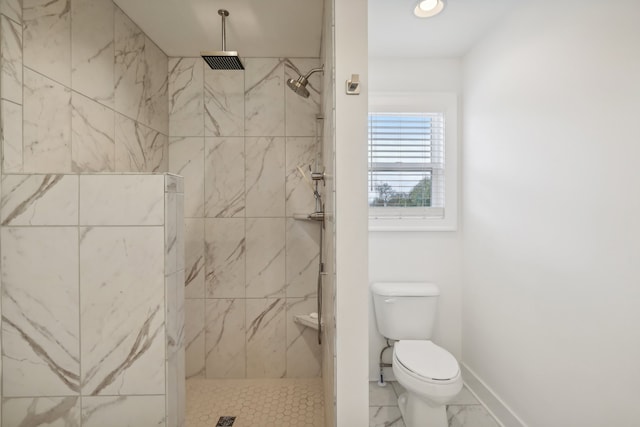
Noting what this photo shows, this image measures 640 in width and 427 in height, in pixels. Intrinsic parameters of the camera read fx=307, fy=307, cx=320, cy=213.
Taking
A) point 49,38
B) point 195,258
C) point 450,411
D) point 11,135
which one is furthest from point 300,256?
point 49,38

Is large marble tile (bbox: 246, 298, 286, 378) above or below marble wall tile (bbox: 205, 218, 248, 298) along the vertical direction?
below

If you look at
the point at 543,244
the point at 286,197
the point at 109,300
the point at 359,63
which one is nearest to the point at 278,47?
the point at 286,197

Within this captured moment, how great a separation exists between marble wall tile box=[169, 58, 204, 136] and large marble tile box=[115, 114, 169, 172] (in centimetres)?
16

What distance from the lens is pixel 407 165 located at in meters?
2.40

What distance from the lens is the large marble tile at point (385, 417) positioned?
191 cm

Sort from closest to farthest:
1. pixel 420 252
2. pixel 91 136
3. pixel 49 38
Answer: pixel 49 38 → pixel 91 136 → pixel 420 252

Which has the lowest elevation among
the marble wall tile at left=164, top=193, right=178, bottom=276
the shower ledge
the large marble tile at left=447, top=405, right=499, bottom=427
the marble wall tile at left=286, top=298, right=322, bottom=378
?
the large marble tile at left=447, top=405, right=499, bottom=427

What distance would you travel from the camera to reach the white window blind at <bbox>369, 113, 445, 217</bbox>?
93.8 inches

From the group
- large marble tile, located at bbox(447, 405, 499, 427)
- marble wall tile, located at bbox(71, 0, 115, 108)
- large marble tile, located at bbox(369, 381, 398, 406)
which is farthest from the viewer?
large marble tile, located at bbox(369, 381, 398, 406)

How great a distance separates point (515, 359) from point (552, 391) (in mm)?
264

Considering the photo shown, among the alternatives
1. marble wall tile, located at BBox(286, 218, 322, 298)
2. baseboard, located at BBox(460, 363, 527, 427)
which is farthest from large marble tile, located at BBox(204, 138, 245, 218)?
baseboard, located at BBox(460, 363, 527, 427)

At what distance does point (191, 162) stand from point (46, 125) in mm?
1002

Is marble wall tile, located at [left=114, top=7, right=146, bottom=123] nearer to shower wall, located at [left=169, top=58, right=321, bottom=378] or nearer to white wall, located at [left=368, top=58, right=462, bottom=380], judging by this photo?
shower wall, located at [left=169, top=58, right=321, bottom=378]

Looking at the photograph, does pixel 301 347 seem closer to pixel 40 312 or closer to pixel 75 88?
pixel 40 312
